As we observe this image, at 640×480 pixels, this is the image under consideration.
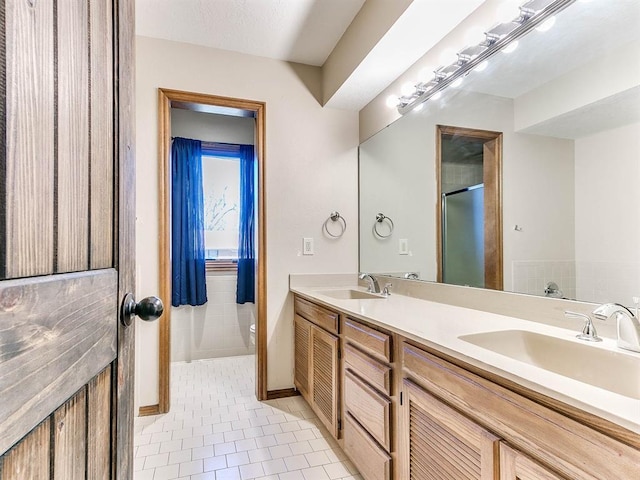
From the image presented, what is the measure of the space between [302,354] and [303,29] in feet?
7.01

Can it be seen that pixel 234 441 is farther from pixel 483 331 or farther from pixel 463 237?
pixel 463 237

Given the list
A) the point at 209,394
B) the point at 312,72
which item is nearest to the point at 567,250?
the point at 312,72

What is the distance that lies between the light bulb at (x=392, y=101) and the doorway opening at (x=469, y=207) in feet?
1.28

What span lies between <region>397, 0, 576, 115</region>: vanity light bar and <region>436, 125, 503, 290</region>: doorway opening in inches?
9.4

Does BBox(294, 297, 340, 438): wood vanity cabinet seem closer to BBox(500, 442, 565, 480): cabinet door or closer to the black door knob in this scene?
BBox(500, 442, 565, 480): cabinet door

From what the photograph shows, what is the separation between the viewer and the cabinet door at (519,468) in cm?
73

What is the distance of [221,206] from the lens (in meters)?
3.77

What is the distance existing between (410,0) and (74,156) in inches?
61.7

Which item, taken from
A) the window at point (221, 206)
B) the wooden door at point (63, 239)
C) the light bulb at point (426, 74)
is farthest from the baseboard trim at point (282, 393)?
the light bulb at point (426, 74)

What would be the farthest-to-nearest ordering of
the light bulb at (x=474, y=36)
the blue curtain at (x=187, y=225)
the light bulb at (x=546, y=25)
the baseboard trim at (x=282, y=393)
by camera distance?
1. the blue curtain at (x=187, y=225)
2. the baseboard trim at (x=282, y=393)
3. the light bulb at (x=474, y=36)
4. the light bulb at (x=546, y=25)

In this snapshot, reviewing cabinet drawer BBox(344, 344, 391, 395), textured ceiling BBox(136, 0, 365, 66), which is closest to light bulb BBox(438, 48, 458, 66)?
textured ceiling BBox(136, 0, 365, 66)

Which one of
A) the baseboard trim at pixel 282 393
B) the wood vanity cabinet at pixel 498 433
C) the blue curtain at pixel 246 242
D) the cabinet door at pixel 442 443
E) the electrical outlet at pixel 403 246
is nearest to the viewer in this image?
the wood vanity cabinet at pixel 498 433

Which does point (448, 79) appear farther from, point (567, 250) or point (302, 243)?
point (302, 243)

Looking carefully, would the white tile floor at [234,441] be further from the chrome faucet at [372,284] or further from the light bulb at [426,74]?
the light bulb at [426,74]
